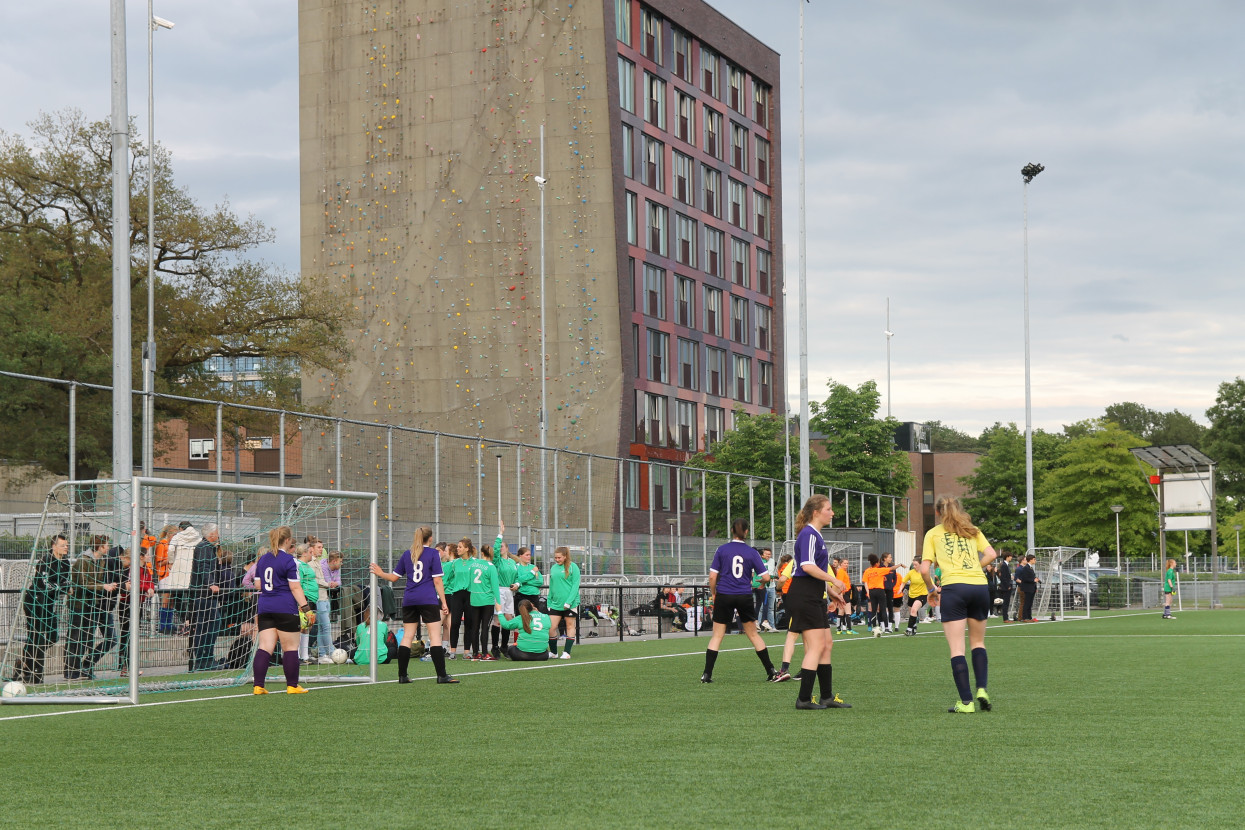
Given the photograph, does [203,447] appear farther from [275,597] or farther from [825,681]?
[825,681]

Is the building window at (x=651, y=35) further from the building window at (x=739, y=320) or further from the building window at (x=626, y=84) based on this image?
the building window at (x=739, y=320)

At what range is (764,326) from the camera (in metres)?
77.3

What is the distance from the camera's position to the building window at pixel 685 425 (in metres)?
68.4

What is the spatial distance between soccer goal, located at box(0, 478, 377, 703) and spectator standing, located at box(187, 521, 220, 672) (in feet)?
0.04

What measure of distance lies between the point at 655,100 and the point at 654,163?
3083 mm

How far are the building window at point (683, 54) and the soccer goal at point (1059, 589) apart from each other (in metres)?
31.1

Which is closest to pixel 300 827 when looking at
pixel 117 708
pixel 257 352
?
pixel 117 708

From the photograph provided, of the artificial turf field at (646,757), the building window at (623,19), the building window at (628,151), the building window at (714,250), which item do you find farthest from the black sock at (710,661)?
the building window at (714,250)

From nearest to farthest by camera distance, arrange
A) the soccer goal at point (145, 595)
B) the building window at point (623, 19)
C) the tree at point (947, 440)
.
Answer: the soccer goal at point (145, 595)
the building window at point (623, 19)
the tree at point (947, 440)

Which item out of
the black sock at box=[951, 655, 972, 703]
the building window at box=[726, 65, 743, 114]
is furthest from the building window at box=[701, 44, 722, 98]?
the black sock at box=[951, 655, 972, 703]

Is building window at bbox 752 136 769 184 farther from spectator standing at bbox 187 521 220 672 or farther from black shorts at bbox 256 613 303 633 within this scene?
black shorts at bbox 256 613 303 633

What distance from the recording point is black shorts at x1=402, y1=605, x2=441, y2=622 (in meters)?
17.2

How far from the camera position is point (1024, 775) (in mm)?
8508

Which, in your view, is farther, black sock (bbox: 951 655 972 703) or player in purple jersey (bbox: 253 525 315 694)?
player in purple jersey (bbox: 253 525 315 694)
